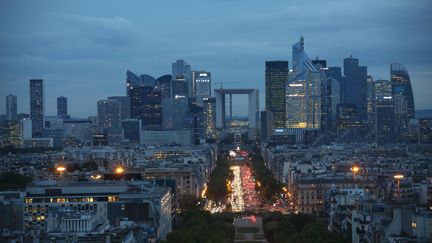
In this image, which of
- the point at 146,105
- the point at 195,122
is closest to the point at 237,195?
the point at 195,122

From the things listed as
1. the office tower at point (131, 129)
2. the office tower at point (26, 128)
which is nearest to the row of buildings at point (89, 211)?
the office tower at point (26, 128)

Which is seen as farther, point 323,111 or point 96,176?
Result: point 323,111

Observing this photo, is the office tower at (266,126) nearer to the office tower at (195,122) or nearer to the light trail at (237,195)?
the office tower at (195,122)

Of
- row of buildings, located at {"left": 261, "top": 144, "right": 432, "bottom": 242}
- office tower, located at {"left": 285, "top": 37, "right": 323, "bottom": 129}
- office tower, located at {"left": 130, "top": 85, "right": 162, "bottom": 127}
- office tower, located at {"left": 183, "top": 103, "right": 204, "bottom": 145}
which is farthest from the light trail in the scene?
office tower, located at {"left": 130, "top": 85, "right": 162, "bottom": 127}

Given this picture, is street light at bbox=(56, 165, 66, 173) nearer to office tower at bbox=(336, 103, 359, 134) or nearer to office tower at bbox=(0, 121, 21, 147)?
office tower at bbox=(0, 121, 21, 147)

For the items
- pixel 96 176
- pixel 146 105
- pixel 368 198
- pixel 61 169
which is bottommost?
pixel 61 169

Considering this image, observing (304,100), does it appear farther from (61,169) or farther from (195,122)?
(61,169)
